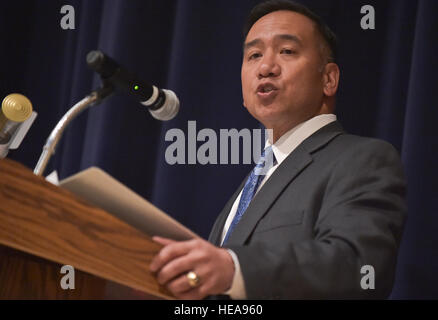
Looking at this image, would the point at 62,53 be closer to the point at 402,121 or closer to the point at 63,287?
the point at 402,121

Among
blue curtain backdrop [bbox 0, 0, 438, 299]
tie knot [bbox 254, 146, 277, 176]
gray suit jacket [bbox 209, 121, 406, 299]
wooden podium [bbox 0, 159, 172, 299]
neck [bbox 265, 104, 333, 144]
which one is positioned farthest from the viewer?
blue curtain backdrop [bbox 0, 0, 438, 299]

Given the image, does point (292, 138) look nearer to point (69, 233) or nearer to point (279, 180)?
point (279, 180)

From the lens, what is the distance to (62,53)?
8.10 ft

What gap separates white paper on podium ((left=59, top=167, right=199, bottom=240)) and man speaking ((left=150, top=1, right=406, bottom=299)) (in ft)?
0.11

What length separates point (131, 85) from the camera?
3.63 feet

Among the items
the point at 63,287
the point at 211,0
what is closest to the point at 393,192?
the point at 63,287

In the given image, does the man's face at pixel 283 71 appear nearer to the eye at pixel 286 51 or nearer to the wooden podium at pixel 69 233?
the eye at pixel 286 51

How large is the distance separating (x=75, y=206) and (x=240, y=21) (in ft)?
4.88

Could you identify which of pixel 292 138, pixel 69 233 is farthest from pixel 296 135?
pixel 69 233

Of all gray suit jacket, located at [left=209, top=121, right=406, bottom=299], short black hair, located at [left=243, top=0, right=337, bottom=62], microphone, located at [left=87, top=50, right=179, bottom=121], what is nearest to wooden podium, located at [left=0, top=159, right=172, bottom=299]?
gray suit jacket, located at [left=209, top=121, right=406, bottom=299]

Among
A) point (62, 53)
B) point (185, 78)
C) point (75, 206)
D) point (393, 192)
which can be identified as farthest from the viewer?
point (62, 53)

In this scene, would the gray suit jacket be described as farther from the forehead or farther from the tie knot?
the forehead

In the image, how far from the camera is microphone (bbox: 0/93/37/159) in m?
1.11

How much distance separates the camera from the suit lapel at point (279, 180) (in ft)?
3.91
